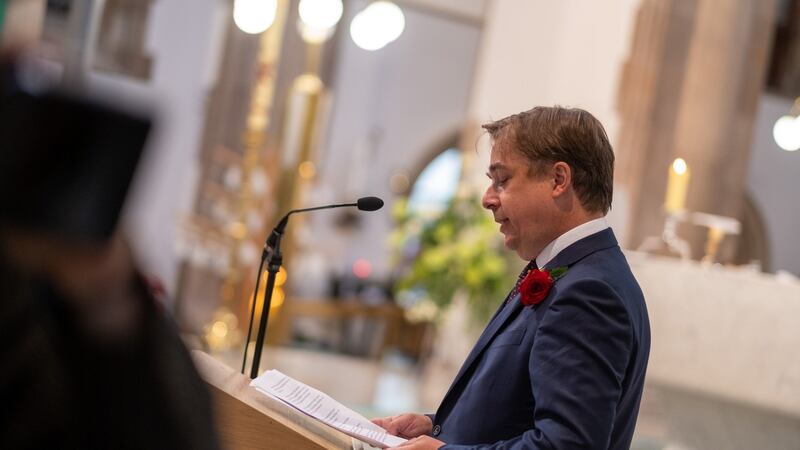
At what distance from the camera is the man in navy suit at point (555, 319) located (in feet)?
7.13

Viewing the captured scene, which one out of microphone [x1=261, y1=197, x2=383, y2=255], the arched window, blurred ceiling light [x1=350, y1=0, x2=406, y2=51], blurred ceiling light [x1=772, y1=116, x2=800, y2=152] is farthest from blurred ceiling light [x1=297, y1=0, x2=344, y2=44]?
the arched window

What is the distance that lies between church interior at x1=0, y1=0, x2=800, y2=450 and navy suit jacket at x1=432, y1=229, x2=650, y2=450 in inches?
112

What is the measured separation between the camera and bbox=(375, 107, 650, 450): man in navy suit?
217cm

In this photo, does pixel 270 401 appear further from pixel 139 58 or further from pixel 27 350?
pixel 139 58

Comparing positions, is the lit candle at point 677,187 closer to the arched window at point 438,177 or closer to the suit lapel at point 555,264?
the suit lapel at point 555,264

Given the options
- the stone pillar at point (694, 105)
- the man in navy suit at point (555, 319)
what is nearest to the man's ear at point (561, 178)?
the man in navy suit at point (555, 319)

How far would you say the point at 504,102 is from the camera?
10.9 meters

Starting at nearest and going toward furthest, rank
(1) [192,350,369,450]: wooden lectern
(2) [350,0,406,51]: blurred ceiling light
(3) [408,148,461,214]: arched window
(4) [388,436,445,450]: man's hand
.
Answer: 1. (1) [192,350,369,450]: wooden lectern
2. (4) [388,436,445,450]: man's hand
3. (2) [350,0,406,51]: blurred ceiling light
4. (3) [408,148,461,214]: arched window

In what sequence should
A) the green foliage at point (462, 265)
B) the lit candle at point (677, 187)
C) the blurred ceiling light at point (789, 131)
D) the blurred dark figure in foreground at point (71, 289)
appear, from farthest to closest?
the blurred ceiling light at point (789, 131), the green foliage at point (462, 265), the lit candle at point (677, 187), the blurred dark figure in foreground at point (71, 289)

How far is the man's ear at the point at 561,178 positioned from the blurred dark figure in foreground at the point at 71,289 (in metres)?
1.56

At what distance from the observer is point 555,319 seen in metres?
2.26

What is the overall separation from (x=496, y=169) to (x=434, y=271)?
5858mm

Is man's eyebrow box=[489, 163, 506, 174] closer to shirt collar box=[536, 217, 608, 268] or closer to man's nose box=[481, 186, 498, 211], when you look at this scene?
man's nose box=[481, 186, 498, 211]

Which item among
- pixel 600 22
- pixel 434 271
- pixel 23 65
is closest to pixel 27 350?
pixel 23 65
